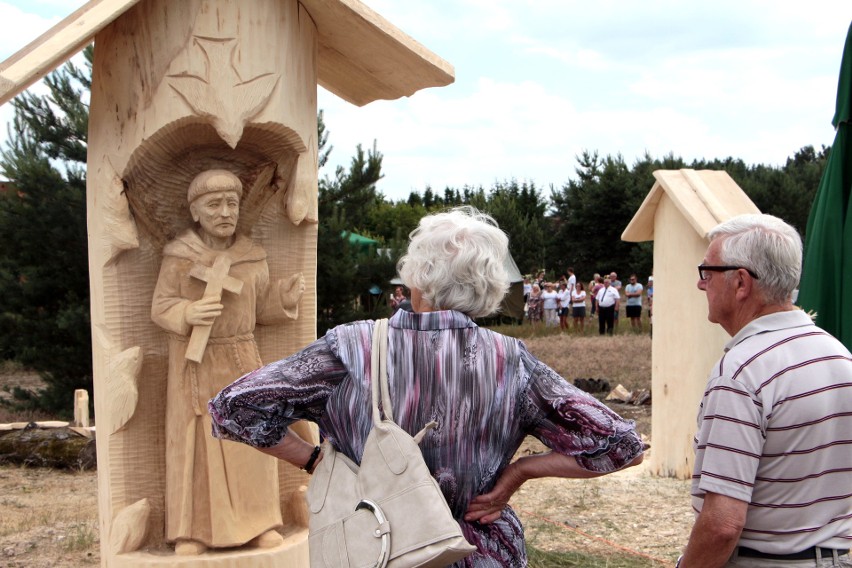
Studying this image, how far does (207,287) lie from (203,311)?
10cm

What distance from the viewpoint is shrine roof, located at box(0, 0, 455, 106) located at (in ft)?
9.74

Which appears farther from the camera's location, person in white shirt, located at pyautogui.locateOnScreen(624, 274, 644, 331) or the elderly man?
person in white shirt, located at pyautogui.locateOnScreen(624, 274, 644, 331)

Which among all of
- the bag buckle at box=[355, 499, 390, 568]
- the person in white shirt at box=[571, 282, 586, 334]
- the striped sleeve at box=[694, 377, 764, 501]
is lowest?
the person in white shirt at box=[571, 282, 586, 334]

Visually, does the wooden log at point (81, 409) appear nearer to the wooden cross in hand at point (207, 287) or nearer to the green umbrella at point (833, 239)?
the wooden cross in hand at point (207, 287)

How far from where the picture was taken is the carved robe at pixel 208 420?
11.9ft

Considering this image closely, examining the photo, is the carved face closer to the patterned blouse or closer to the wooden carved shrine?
the wooden carved shrine

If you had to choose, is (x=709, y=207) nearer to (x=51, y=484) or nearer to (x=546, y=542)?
(x=546, y=542)

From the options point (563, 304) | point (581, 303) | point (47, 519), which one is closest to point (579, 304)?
point (581, 303)

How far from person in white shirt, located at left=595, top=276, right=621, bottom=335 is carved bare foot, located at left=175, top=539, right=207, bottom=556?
47.3ft

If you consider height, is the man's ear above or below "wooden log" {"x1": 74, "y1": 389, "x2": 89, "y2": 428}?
above

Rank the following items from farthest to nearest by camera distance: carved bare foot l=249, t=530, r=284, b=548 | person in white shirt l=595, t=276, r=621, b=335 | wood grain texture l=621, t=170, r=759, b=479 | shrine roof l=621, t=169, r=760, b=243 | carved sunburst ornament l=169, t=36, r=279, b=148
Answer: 1. person in white shirt l=595, t=276, r=621, b=335
2. wood grain texture l=621, t=170, r=759, b=479
3. shrine roof l=621, t=169, r=760, b=243
4. carved bare foot l=249, t=530, r=284, b=548
5. carved sunburst ornament l=169, t=36, r=279, b=148

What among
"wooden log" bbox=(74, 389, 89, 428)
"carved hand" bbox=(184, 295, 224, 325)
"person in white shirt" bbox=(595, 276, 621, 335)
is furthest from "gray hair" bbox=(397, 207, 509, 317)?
"person in white shirt" bbox=(595, 276, 621, 335)

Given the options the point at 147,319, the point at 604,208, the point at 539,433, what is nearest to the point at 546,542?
the point at 147,319

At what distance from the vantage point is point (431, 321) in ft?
6.70
